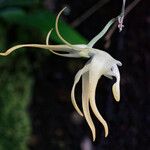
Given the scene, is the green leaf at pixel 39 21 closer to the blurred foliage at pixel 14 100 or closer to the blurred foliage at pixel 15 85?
the blurred foliage at pixel 15 85

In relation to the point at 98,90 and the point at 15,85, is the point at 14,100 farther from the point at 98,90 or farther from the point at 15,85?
the point at 98,90

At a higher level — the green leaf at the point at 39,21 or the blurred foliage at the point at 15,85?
the green leaf at the point at 39,21

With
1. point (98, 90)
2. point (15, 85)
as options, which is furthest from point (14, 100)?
point (98, 90)

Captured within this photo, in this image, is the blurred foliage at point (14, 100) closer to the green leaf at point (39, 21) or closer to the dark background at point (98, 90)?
the dark background at point (98, 90)

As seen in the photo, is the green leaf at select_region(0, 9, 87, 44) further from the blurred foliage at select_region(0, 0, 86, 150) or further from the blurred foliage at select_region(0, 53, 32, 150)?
the blurred foliage at select_region(0, 53, 32, 150)

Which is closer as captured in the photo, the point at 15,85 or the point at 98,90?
the point at 98,90

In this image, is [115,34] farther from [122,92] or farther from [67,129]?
[67,129]

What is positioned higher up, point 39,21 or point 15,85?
point 39,21

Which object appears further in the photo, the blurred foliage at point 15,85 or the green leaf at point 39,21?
the blurred foliage at point 15,85

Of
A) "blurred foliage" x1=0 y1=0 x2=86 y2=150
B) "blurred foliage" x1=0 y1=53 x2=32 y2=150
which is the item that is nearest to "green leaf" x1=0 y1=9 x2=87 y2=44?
"blurred foliage" x1=0 y1=0 x2=86 y2=150

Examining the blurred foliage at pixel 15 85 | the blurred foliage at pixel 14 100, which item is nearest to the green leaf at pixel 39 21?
the blurred foliage at pixel 15 85
